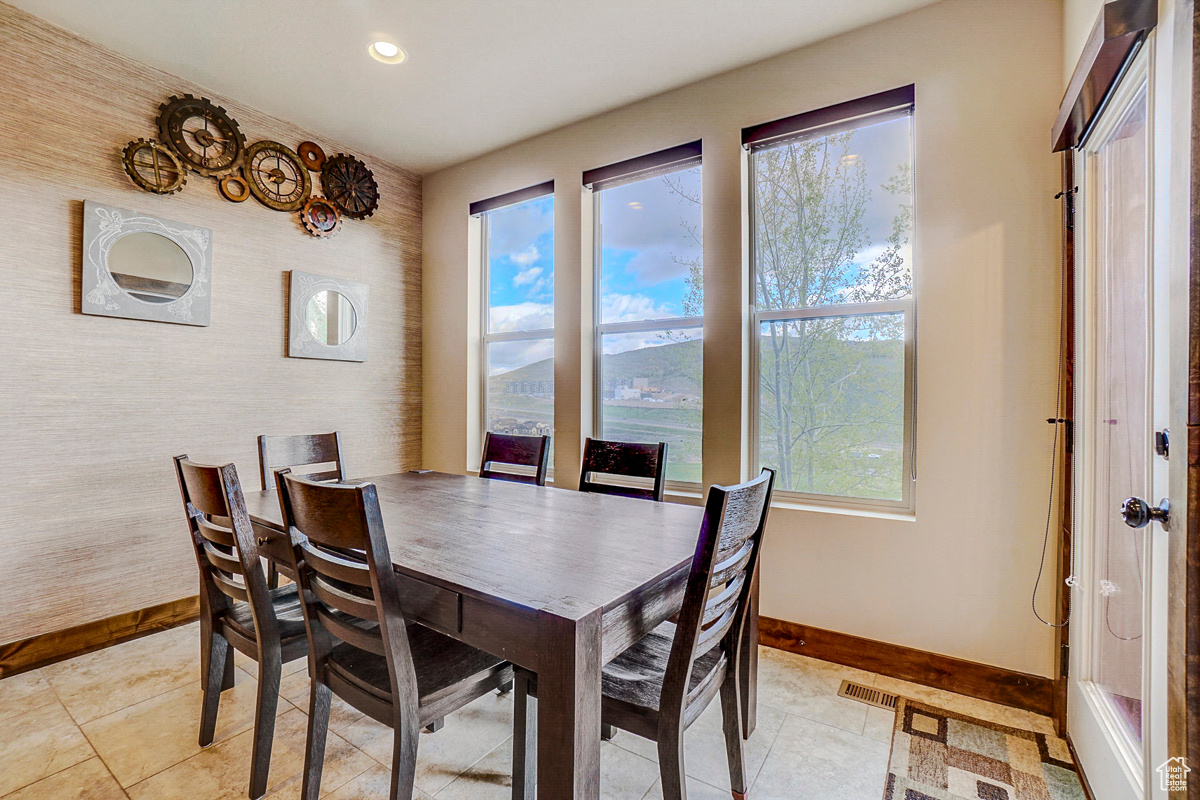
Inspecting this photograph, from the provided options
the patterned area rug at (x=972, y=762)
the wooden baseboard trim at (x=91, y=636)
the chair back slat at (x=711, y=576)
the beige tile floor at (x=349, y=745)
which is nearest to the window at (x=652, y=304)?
the beige tile floor at (x=349, y=745)

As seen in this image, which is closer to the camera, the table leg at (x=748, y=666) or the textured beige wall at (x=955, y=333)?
the table leg at (x=748, y=666)

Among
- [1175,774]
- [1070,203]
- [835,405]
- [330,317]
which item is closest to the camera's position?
[1175,774]

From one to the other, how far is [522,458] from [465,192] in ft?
6.98

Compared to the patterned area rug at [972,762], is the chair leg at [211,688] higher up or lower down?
higher up

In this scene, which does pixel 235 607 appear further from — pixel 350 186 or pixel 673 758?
pixel 350 186

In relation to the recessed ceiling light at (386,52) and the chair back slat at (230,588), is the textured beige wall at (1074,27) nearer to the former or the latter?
the recessed ceiling light at (386,52)

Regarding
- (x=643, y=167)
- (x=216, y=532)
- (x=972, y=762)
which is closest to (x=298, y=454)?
(x=216, y=532)

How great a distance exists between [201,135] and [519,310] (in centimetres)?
193

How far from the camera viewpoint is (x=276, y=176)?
3094 millimetres

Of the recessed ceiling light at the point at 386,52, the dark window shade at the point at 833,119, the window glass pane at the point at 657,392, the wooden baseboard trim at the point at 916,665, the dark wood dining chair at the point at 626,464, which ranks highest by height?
the recessed ceiling light at the point at 386,52

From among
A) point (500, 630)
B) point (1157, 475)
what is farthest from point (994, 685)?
point (500, 630)

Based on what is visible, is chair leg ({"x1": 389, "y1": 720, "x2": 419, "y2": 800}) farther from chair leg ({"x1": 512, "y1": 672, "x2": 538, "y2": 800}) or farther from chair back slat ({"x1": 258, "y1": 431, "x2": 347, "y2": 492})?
chair back slat ({"x1": 258, "y1": 431, "x2": 347, "y2": 492})

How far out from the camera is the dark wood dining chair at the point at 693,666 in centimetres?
115

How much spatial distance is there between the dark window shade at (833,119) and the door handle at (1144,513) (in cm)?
186
